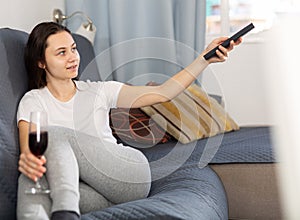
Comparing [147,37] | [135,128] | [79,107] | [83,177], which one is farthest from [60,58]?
[147,37]

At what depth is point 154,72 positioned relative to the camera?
3424mm

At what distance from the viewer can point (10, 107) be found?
198 cm

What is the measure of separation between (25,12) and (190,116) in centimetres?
99

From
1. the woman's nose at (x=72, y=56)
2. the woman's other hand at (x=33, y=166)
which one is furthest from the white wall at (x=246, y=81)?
the woman's other hand at (x=33, y=166)

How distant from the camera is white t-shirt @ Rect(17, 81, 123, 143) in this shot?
2.02 m

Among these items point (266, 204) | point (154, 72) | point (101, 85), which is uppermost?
point (101, 85)

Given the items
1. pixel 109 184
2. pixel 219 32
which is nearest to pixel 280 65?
pixel 219 32

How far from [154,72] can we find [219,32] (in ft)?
2.11

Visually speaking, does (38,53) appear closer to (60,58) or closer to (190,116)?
(60,58)

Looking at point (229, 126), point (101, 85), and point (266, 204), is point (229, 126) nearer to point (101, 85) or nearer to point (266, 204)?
point (266, 204)

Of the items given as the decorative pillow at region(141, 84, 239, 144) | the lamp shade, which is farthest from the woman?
the lamp shade

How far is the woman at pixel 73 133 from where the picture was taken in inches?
61.9

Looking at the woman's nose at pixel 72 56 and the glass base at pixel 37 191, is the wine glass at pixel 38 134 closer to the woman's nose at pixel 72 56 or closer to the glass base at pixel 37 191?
the glass base at pixel 37 191

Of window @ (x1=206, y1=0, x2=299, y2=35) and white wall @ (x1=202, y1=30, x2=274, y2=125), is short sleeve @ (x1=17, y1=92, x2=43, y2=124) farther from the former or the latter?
window @ (x1=206, y1=0, x2=299, y2=35)
